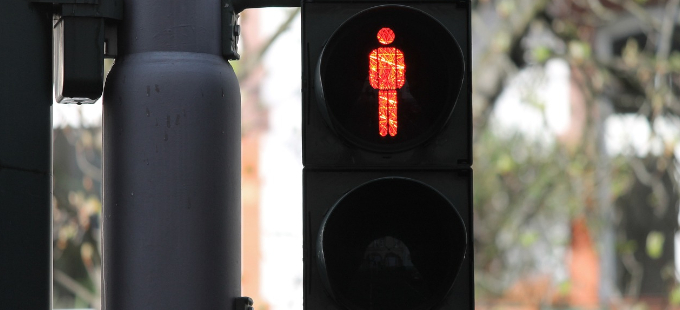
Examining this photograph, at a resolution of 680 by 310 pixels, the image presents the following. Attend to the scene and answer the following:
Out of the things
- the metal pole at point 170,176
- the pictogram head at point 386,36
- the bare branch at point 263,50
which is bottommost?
the metal pole at point 170,176

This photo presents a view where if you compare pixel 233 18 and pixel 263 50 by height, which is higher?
pixel 263 50

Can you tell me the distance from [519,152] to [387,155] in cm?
861

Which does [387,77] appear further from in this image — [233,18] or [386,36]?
[233,18]

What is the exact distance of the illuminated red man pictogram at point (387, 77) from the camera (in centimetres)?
267

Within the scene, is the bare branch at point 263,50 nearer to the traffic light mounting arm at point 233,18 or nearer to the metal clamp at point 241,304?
the traffic light mounting arm at point 233,18

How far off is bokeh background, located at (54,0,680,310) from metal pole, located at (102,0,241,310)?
22.4 ft

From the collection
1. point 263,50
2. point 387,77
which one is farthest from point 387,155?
point 263,50

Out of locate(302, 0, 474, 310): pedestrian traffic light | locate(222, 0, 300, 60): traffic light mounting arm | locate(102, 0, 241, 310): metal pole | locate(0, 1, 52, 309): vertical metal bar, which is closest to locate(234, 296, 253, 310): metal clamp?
locate(102, 0, 241, 310): metal pole

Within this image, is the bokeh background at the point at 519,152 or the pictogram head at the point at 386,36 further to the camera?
the bokeh background at the point at 519,152

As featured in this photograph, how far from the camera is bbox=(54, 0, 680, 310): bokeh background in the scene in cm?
1007

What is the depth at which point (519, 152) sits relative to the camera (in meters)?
11.1

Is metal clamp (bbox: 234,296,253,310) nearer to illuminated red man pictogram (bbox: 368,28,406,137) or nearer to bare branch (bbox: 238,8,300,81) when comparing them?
illuminated red man pictogram (bbox: 368,28,406,137)

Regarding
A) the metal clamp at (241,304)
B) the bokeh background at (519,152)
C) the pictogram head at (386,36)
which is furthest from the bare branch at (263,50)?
the metal clamp at (241,304)

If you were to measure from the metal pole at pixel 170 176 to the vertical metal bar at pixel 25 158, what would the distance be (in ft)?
0.50
